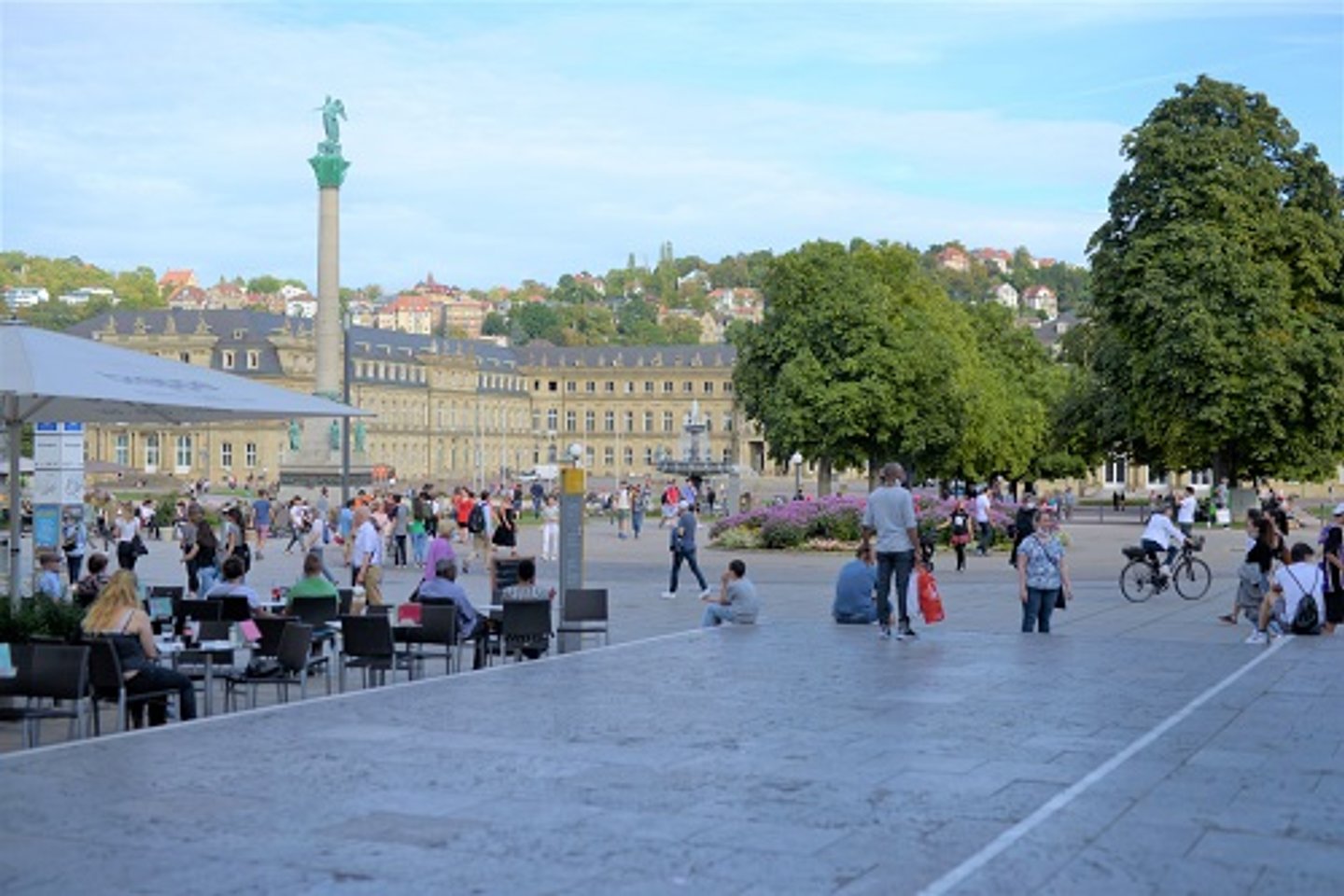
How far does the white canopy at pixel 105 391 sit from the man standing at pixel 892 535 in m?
4.99

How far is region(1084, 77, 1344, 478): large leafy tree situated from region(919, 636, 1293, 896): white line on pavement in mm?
40586

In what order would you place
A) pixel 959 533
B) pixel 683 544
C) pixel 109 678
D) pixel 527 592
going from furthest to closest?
pixel 959 533 → pixel 683 544 → pixel 527 592 → pixel 109 678

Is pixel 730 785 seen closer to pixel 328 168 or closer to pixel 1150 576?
pixel 1150 576

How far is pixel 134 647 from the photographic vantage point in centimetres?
1288

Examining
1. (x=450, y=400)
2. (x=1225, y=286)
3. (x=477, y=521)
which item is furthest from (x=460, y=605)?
(x=450, y=400)

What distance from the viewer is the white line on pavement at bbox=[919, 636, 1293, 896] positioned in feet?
26.2

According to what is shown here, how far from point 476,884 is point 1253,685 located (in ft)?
31.2

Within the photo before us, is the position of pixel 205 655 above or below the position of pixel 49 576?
below

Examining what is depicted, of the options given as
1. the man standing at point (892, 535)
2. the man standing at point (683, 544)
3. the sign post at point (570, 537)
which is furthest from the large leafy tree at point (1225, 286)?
the sign post at point (570, 537)

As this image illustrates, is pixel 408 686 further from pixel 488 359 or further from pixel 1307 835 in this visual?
pixel 488 359

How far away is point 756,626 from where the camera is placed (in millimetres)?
20234

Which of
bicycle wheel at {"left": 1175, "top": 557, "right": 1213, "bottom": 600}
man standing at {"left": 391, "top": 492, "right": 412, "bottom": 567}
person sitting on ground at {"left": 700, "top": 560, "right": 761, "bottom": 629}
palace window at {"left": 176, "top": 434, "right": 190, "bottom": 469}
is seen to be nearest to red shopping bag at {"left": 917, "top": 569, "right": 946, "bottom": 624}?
person sitting on ground at {"left": 700, "top": 560, "right": 761, "bottom": 629}

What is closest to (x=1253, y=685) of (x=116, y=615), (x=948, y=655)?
(x=948, y=655)

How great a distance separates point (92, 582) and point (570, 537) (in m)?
4.64
